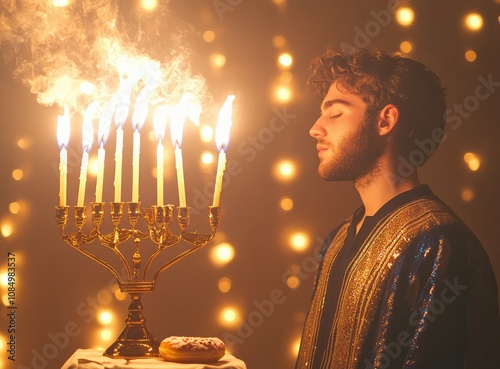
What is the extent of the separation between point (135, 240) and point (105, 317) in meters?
0.28

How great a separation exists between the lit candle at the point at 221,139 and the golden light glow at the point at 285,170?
0.25 m

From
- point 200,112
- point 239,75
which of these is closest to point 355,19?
point 239,75

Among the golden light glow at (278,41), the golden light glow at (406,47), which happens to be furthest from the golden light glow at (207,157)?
the golden light glow at (406,47)

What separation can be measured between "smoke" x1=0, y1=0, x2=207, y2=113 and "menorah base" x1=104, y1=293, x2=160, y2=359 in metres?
0.64

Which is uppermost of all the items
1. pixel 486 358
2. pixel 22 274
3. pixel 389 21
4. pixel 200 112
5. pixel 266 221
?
pixel 389 21

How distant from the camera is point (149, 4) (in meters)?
2.19

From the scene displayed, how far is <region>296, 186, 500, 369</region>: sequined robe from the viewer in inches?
65.6

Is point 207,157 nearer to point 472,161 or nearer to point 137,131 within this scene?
point 137,131

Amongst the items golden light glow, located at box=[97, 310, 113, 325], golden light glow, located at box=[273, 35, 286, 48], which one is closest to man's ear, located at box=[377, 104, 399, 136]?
golden light glow, located at box=[273, 35, 286, 48]

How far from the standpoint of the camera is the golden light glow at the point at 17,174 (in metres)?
2.12

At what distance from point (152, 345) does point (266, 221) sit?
0.51 m

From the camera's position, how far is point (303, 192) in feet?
7.02

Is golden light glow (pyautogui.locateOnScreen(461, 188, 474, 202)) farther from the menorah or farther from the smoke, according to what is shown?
the smoke

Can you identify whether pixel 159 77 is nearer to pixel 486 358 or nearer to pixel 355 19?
pixel 355 19
